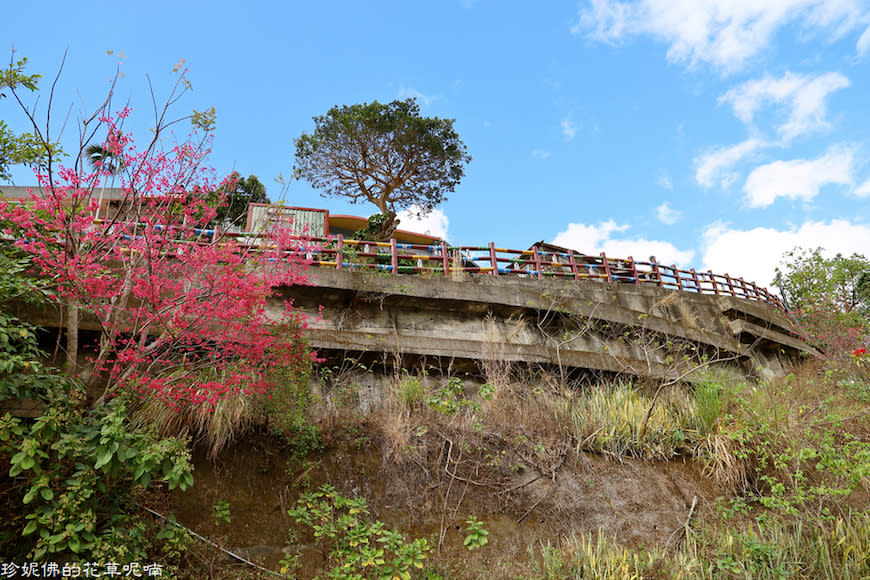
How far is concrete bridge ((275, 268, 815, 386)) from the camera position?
8.69 metres

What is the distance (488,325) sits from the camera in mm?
9945

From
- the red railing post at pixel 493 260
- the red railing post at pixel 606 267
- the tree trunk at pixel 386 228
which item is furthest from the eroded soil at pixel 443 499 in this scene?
the tree trunk at pixel 386 228

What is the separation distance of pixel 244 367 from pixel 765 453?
21.8 feet

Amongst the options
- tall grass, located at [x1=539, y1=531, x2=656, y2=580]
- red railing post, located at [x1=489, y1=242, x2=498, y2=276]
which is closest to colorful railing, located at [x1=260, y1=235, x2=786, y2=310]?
red railing post, located at [x1=489, y1=242, x2=498, y2=276]

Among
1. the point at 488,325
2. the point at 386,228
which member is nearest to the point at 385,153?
the point at 386,228

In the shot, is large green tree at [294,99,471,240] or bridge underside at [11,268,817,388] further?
large green tree at [294,99,471,240]

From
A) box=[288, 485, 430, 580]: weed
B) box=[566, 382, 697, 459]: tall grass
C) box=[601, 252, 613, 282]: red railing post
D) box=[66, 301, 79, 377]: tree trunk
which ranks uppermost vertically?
box=[601, 252, 613, 282]: red railing post

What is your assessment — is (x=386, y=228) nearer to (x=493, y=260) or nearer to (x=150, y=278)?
(x=493, y=260)

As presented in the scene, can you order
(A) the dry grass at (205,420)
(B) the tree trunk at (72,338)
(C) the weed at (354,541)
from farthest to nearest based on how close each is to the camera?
(A) the dry grass at (205,420), (B) the tree trunk at (72,338), (C) the weed at (354,541)

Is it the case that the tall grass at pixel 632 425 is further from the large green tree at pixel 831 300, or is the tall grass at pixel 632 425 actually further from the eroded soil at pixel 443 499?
the large green tree at pixel 831 300

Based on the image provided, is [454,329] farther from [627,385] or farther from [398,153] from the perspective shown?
[398,153]

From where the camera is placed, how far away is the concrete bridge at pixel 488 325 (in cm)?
869

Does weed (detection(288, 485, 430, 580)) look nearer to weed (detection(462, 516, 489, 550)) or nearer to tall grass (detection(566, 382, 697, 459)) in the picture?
weed (detection(462, 516, 489, 550))

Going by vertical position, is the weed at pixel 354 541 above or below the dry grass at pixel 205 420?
below
